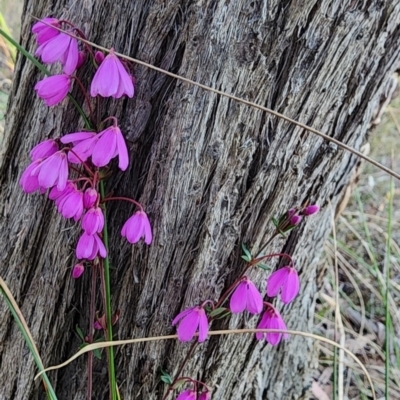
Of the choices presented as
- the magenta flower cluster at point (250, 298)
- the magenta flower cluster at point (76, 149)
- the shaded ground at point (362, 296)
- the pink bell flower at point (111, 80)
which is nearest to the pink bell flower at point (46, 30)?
the magenta flower cluster at point (76, 149)

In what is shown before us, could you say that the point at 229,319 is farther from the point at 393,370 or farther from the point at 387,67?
the point at 393,370

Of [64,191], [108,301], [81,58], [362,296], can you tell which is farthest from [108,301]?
[362,296]

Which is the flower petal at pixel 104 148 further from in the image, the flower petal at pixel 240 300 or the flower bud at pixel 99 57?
the flower petal at pixel 240 300

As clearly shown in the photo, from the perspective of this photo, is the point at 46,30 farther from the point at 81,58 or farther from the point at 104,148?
the point at 104,148

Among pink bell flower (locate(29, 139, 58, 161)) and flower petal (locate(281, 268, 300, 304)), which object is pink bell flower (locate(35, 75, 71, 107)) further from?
flower petal (locate(281, 268, 300, 304))

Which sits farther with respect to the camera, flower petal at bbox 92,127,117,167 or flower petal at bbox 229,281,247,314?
flower petal at bbox 229,281,247,314

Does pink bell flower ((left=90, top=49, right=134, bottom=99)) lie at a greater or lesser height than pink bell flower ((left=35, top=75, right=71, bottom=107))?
greater

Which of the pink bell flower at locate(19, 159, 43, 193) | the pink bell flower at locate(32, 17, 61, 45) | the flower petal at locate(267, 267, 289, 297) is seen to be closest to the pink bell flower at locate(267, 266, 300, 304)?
the flower petal at locate(267, 267, 289, 297)
